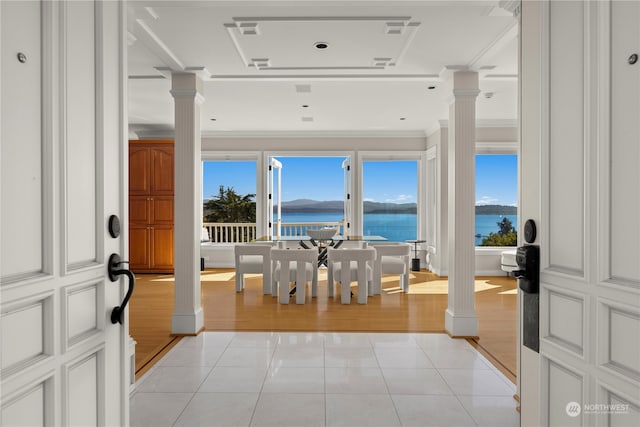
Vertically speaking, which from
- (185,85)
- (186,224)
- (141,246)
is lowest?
(141,246)

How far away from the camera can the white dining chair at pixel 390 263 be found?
5652mm

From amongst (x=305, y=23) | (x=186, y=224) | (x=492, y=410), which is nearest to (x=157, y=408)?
(x=186, y=224)

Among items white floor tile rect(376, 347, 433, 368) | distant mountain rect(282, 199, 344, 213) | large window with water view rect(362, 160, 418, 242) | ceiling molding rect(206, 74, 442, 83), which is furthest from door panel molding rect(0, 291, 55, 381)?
distant mountain rect(282, 199, 344, 213)

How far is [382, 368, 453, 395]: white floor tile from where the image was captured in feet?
8.77

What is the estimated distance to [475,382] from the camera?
9.21 ft

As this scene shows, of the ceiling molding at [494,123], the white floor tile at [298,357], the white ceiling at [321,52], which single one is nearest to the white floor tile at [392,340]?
the white floor tile at [298,357]

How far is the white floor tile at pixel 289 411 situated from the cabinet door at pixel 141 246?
17.5 ft

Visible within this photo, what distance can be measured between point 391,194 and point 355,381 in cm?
1396

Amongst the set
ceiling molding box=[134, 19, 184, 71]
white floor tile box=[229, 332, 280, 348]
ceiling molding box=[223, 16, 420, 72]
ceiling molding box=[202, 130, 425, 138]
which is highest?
ceiling molding box=[202, 130, 425, 138]

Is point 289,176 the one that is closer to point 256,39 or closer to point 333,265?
point 333,265

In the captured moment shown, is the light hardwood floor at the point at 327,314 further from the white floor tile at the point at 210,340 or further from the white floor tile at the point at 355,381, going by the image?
the white floor tile at the point at 355,381

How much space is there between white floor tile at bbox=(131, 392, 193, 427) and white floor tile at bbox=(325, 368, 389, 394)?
3.21 feet

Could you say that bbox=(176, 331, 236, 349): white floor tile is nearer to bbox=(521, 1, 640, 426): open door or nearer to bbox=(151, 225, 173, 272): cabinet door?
bbox=(521, 1, 640, 426): open door

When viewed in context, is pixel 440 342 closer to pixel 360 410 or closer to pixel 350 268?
pixel 360 410
